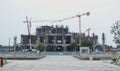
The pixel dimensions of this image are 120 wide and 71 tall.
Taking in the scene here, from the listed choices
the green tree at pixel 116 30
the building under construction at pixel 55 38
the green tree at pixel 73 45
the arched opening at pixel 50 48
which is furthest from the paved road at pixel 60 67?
the building under construction at pixel 55 38

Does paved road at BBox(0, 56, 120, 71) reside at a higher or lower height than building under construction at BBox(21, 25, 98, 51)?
lower

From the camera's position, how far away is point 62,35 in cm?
18775

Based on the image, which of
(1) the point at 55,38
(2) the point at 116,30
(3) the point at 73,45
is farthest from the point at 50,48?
(2) the point at 116,30

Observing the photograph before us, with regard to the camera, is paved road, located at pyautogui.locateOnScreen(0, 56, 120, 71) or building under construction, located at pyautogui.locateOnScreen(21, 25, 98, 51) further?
building under construction, located at pyautogui.locateOnScreen(21, 25, 98, 51)

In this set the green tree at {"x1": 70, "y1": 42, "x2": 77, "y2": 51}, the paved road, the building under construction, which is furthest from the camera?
the building under construction

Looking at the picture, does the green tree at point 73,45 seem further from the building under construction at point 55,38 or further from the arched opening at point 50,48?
the arched opening at point 50,48

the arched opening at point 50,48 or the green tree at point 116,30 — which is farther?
the arched opening at point 50,48

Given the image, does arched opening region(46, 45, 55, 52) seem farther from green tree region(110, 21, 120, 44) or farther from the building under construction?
green tree region(110, 21, 120, 44)

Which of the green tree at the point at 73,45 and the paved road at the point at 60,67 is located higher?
the green tree at the point at 73,45

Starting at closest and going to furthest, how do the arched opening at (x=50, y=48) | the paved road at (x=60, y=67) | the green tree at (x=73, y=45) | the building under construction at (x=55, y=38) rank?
the paved road at (x=60, y=67)
the green tree at (x=73, y=45)
the arched opening at (x=50, y=48)
the building under construction at (x=55, y=38)

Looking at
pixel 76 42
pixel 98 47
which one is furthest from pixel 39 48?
pixel 98 47

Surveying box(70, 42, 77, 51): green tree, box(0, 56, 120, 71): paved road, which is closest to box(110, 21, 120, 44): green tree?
box(0, 56, 120, 71): paved road

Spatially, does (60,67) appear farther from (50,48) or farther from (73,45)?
(50,48)

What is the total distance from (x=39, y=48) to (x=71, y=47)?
22.7 m
